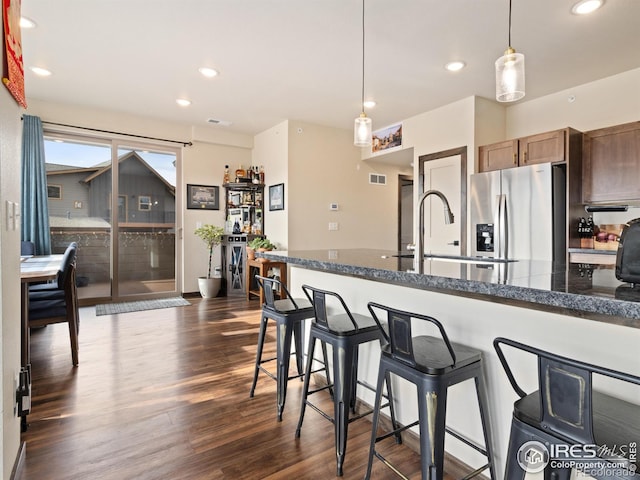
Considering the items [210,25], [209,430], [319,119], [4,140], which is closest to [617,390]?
[209,430]

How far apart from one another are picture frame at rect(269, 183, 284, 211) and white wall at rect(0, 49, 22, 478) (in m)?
3.97

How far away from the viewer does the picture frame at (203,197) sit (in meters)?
5.95

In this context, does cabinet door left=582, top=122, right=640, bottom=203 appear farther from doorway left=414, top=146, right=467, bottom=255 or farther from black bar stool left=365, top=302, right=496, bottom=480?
black bar stool left=365, top=302, right=496, bottom=480

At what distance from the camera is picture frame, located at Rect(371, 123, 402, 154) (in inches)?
215

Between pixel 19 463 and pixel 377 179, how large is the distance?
18.6 feet

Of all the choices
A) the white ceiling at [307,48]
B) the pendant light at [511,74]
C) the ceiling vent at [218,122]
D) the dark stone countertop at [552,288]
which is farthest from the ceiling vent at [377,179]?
the dark stone countertop at [552,288]

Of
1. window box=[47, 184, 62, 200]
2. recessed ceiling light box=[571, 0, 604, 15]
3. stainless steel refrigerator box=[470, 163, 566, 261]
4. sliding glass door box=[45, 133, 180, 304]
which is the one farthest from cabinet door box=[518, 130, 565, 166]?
window box=[47, 184, 62, 200]

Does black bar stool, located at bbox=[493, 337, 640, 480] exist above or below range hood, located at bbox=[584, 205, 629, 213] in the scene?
below

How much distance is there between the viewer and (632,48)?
3.19m

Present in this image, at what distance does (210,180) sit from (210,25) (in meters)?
3.43

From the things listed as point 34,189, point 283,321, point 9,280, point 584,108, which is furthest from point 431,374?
point 34,189

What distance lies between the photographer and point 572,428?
87cm

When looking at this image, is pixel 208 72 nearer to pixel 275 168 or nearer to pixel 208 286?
pixel 275 168

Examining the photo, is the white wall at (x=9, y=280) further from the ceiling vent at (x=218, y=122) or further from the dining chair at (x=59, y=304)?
the ceiling vent at (x=218, y=122)
